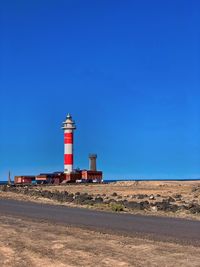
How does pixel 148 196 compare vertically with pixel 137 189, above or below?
below

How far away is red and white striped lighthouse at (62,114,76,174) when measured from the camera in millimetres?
78900

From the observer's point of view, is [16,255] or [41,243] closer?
[16,255]

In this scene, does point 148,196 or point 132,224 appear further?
point 148,196

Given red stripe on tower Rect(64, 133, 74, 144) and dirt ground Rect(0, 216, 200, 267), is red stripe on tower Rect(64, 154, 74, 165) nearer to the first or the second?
red stripe on tower Rect(64, 133, 74, 144)

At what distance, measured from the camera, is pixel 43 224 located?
17.1 m

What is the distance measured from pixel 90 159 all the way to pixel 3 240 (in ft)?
251

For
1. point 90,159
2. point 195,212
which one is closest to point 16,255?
point 195,212

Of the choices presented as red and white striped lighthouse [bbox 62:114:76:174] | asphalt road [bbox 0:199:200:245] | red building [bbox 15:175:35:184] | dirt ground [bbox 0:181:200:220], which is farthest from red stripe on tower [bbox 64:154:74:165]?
asphalt road [bbox 0:199:200:245]

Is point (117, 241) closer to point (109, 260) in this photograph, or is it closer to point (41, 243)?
point (41, 243)

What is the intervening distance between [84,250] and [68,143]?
6930cm

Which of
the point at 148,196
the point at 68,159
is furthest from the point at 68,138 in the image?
the point at 148,196

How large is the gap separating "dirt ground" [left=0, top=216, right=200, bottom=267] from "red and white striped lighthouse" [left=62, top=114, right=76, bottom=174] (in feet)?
210

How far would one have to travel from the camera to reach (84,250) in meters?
11.1

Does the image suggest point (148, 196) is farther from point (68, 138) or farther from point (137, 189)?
point (68, 138)
